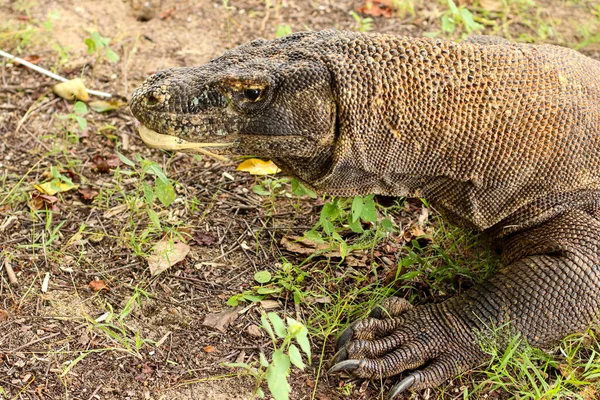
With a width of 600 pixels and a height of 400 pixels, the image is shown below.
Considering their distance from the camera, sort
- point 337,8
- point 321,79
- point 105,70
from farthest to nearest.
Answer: point 337,8
point 105,70
point 321,79

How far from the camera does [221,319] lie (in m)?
3.87

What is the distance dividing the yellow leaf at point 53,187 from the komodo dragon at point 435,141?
1.18 meters

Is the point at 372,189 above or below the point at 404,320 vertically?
above

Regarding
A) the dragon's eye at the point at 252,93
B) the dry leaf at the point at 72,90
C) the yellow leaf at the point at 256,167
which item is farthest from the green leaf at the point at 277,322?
the dry leaf at the point at 72,90

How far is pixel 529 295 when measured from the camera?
3.69 m

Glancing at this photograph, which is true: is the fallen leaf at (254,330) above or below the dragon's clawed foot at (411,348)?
below

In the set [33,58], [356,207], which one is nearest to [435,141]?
[356,207]

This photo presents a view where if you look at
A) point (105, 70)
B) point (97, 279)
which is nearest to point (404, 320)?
point (97, 279)

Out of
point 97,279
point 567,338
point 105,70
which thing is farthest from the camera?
point 105,70

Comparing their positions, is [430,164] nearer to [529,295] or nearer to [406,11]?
[529,295]

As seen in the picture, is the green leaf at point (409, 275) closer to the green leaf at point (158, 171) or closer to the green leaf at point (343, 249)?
the green leaf at point (343, 249)

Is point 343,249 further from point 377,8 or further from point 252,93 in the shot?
point 377,8

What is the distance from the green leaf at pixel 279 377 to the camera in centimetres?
286

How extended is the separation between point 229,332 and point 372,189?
40.6 inches
